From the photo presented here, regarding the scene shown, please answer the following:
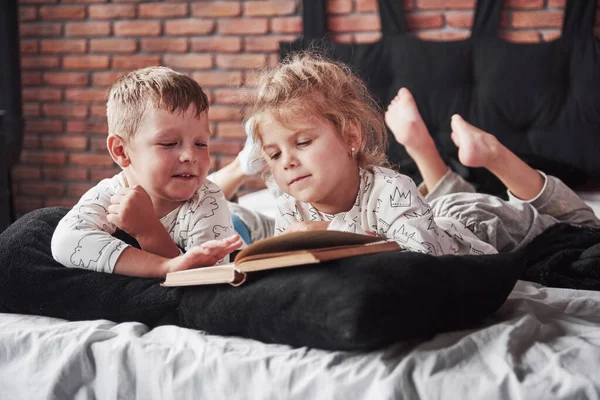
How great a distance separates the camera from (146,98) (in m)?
1.55

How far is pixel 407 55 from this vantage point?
299 centimetres

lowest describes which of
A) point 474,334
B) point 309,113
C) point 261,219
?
point 261,219

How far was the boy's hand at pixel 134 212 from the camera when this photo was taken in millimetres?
1452

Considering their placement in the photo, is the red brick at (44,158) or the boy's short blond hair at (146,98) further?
the red brick at (44,158)

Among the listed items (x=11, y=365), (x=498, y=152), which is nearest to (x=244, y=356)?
(x=11, y=365)

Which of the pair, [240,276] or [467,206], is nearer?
[240,276]

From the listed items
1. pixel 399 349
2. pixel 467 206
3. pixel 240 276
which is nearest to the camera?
pixel 399 349

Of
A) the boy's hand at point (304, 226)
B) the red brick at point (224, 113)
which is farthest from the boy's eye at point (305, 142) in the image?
the red brick at point (224, 113)

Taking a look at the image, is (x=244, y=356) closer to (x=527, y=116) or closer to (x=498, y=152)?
(x=498, y=152)

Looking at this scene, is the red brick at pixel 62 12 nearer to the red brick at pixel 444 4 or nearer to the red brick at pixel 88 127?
the red brick at pixel 88 127

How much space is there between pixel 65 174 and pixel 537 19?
2429mm

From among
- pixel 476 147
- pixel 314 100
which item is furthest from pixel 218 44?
pixel 314 100

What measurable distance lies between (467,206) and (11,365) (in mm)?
1241

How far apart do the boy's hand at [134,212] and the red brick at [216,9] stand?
230cm
